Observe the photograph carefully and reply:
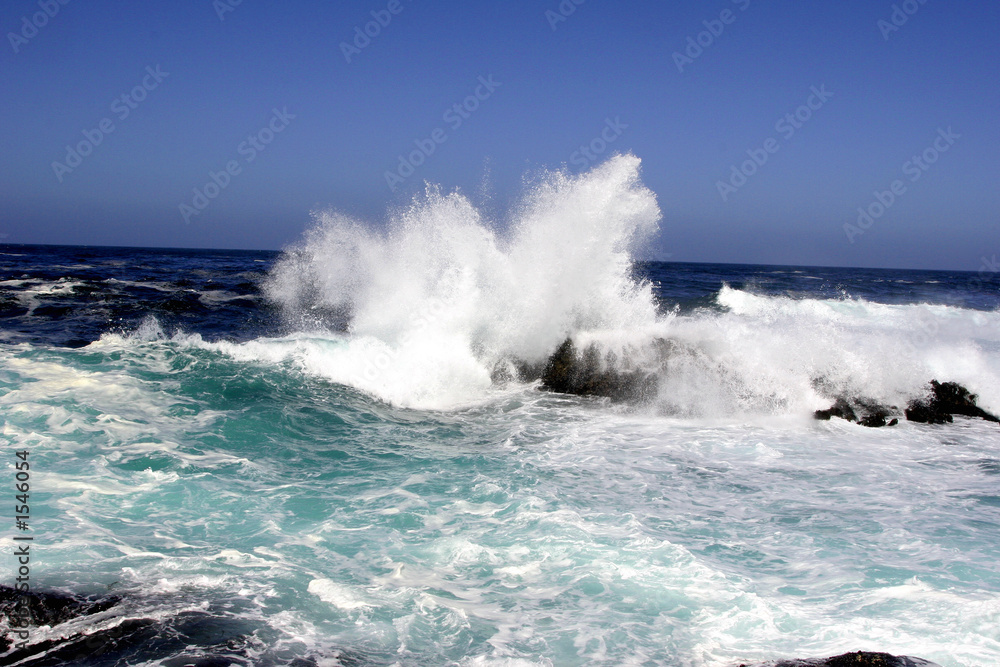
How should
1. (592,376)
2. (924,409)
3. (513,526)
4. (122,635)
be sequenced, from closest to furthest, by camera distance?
(122,635), (513,526), (924,409), (592,376)

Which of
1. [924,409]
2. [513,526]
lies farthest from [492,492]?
[924,409]

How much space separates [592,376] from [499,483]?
177 inches

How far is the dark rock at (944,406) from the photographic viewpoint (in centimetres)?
923

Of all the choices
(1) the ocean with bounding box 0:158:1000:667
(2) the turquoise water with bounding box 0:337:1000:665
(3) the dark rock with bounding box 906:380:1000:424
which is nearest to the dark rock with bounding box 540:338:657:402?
(1) the ocean with bounding box 0:158:1000:667

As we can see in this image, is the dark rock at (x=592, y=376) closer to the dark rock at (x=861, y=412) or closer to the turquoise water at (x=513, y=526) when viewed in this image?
the turquoise water at (x=513, y=526)

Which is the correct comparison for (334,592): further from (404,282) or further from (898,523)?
(404,282)

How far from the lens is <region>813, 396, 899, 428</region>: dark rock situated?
8.92 meters

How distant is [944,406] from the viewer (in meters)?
9.52

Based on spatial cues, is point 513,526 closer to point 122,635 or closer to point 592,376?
point 122,635

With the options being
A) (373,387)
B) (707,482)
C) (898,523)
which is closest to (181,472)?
(373,387)

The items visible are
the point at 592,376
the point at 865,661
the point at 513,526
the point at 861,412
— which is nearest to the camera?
the point at 865,661

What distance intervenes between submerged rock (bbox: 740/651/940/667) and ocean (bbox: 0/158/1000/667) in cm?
29

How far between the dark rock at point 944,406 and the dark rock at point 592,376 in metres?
4.01

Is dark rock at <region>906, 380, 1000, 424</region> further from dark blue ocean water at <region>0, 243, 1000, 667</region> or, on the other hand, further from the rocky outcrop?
dark blue ocean water at <region>0, 243, 1000, 667</region>
